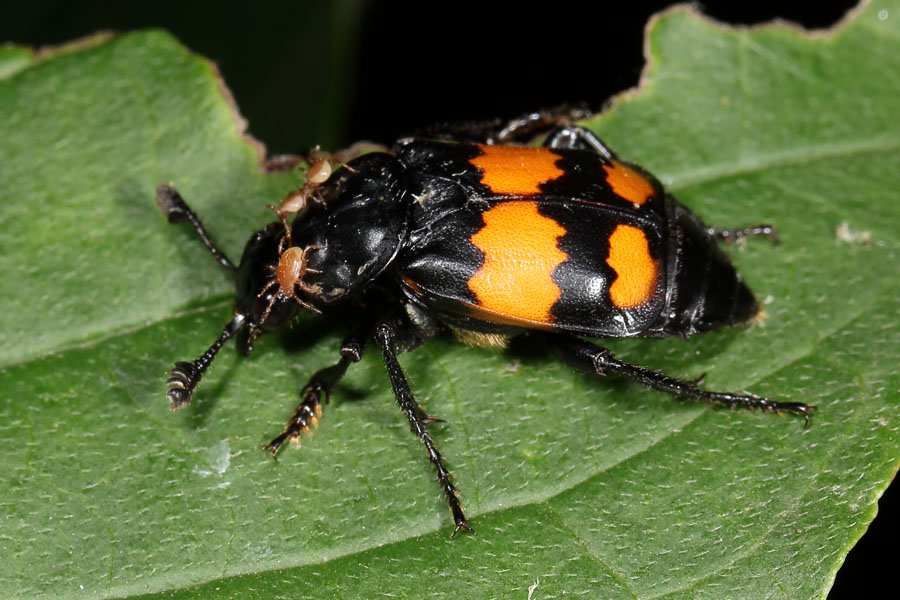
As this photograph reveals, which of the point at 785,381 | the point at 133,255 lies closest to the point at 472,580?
the point at 785,381

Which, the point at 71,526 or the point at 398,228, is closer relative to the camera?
the point at 71,526

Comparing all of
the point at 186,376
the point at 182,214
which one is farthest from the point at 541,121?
the point at 186,376

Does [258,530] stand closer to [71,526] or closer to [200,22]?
[71,526]

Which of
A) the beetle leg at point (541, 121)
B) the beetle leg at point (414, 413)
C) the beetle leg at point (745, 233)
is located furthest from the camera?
the beetle leg at point (541, 121)

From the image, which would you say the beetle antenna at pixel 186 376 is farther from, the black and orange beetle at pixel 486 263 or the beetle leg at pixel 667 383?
the beetle leg at pixel 667 383

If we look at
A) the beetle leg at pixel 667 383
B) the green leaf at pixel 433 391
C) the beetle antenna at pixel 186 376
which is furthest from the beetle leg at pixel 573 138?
the beetle antenna at pixel 186 376

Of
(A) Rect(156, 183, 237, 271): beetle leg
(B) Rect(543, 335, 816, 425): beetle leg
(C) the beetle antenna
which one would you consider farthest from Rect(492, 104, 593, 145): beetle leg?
(C) the beetle antenna
